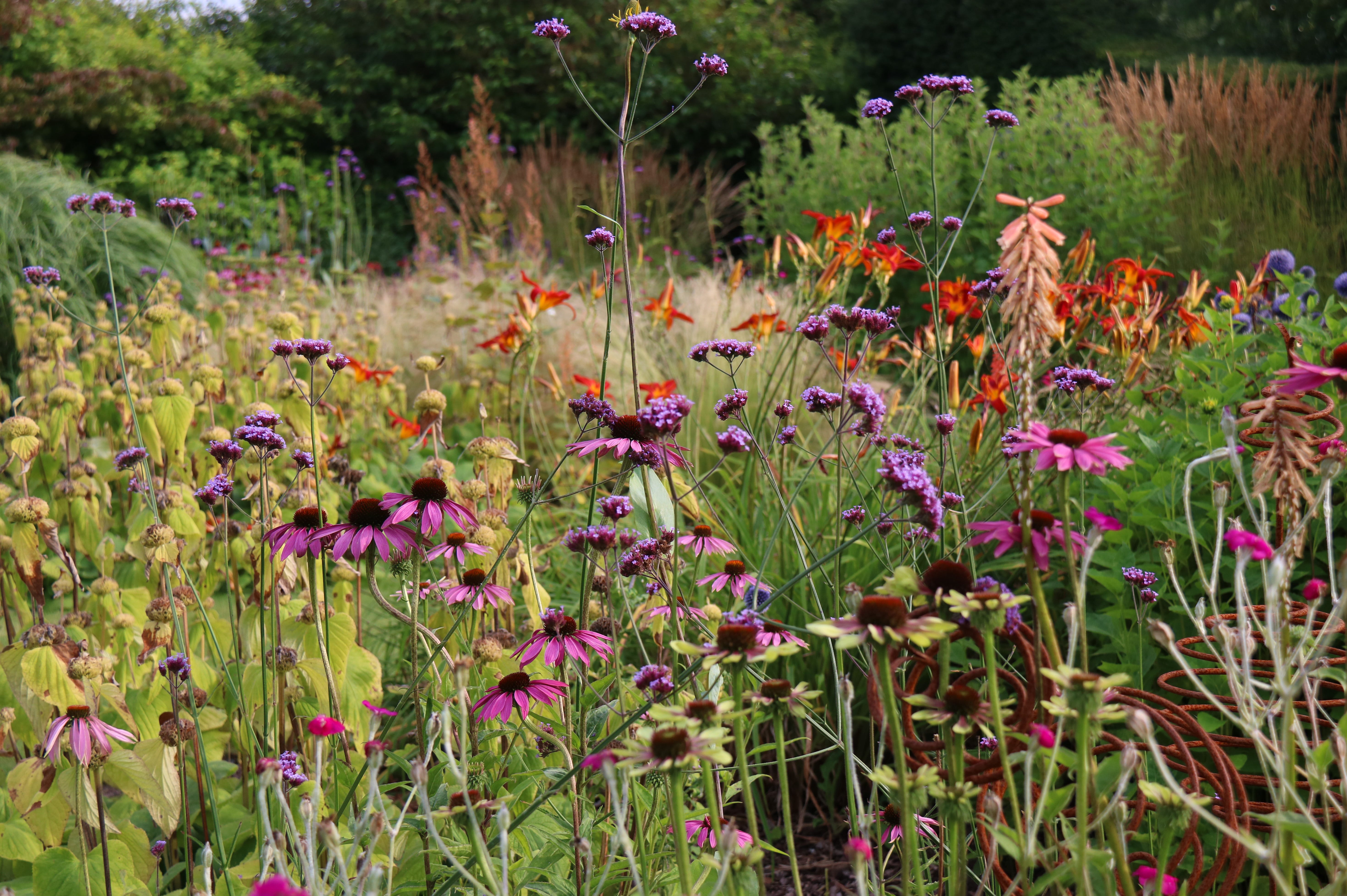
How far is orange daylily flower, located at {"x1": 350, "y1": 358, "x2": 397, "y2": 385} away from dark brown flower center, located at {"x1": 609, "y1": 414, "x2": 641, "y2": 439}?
71.2 inches

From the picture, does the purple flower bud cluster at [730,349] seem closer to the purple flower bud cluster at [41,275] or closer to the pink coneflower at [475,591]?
the pink coneflower at [475,591]

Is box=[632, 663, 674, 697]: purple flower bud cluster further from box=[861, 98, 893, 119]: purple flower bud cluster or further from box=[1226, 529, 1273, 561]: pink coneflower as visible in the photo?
box=[861, 98, 893, 119]: purple flower bud cluster

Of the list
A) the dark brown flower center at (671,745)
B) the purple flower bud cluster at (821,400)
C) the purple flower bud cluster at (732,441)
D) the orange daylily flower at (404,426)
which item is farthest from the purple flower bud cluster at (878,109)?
the orange daylily flower at (404,426)

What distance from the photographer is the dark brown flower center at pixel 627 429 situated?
1.31 meters

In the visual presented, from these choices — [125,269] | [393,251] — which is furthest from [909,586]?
[393,251]

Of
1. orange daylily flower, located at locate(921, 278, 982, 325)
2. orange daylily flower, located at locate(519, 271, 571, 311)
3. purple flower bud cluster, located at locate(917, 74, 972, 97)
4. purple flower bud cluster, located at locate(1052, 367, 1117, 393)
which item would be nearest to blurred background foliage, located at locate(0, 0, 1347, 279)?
orange daylily flower, located at locate(519, 271, 571, 311)

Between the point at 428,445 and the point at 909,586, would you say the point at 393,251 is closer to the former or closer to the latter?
the point at 428,445

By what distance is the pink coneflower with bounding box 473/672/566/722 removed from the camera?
1.33m

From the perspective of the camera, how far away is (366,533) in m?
1.26

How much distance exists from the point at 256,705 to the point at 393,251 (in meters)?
11.7

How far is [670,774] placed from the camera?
2.69ft

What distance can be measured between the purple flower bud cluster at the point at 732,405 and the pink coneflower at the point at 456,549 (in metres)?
0.40

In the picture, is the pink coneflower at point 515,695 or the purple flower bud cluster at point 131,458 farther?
the purple flower bud cluster at point 131,458

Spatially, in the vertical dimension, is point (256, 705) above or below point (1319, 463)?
below
